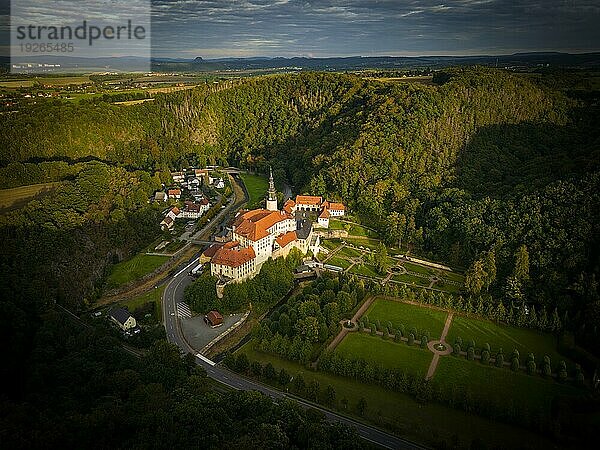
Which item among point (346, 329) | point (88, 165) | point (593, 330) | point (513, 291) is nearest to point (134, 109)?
point (88, 165)

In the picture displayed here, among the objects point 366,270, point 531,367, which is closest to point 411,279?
point 366,270

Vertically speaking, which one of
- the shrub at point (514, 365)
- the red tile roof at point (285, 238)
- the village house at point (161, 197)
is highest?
the village house at point (161, 197)

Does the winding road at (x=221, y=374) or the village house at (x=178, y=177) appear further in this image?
the village house at (x=178, y=177)

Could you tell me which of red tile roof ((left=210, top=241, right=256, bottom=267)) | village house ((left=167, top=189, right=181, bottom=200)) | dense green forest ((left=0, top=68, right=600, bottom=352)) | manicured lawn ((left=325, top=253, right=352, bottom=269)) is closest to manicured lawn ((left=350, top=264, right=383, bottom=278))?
manicured lawn ((left=325, top=253, right=352, bottom=269))

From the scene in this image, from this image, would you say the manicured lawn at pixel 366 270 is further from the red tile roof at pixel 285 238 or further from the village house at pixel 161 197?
the village house at pixel 161 197

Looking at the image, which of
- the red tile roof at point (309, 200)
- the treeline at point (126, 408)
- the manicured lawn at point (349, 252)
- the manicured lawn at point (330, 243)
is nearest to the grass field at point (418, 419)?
the treeline at point (126, 408)

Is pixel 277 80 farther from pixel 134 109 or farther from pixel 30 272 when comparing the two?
pixel 30 272
